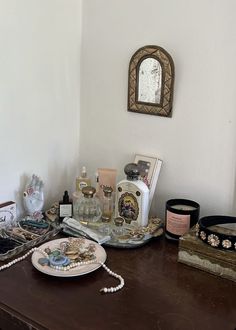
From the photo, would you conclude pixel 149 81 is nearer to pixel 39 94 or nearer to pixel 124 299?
pixel 39 94

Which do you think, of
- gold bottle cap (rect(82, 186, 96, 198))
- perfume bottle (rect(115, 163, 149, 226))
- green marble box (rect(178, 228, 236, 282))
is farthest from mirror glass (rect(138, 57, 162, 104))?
green marble box (rect(178, 228, 236, 282))

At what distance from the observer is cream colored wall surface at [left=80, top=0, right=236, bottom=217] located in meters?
1.27

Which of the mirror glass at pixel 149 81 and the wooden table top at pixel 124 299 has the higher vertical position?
the mirror glass at pixel 149 81

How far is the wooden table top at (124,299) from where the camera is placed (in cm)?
95

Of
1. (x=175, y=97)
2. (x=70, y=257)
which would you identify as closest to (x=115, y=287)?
(x=70, y=257)

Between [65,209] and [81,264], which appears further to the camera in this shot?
[65,209]

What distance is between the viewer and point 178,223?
1.29m

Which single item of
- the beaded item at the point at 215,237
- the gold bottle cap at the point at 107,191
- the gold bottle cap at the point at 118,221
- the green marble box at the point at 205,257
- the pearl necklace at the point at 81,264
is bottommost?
the pearl necklace at the point at 81,264

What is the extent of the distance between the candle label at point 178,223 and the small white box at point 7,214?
47 centimetres

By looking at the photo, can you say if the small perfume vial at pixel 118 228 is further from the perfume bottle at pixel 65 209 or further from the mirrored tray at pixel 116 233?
the perfume bottle at pixel 65 209

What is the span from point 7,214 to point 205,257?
1.96 feet

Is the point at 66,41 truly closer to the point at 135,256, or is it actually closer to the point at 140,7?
the point at 140,7

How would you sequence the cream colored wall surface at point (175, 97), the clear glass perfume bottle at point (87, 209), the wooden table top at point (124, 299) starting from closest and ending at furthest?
the wooden table top at point (124, 299)
the cream colored wall surface at point (175, 97)
the clear glass perfume bottle at point (87, 209)

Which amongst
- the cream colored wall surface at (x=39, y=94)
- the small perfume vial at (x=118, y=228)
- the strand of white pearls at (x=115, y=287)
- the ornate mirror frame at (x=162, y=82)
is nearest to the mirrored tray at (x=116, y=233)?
the small perfume vial at (x=118, y=228)
